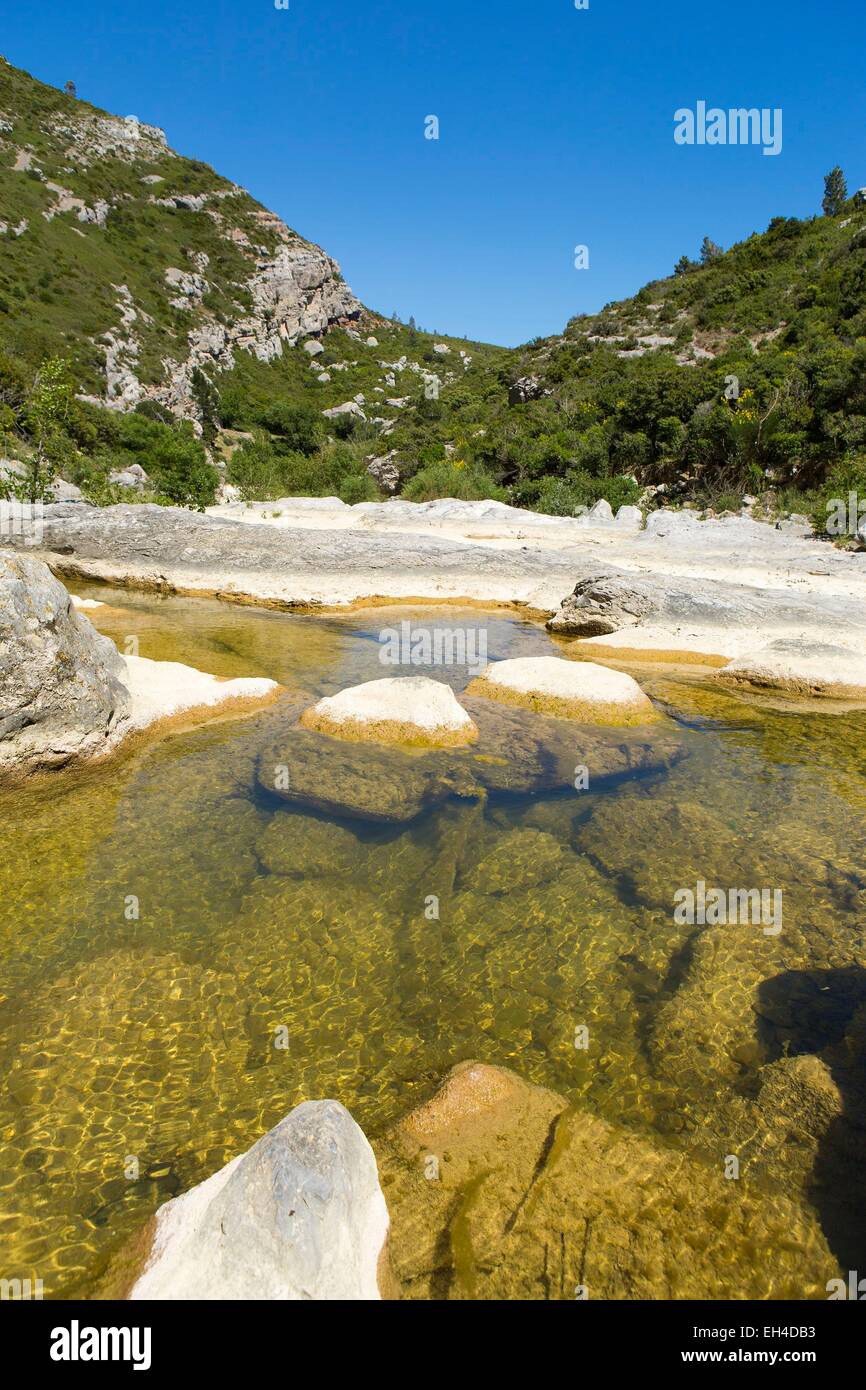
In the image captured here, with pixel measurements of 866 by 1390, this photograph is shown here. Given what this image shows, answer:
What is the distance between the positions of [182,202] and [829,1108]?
13074 cm

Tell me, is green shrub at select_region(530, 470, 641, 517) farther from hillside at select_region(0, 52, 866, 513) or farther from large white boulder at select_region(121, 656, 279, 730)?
large white boulder at select_region(121, 656, 279, 730)

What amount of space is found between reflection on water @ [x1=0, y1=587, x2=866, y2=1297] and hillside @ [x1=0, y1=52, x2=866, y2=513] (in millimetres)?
25707

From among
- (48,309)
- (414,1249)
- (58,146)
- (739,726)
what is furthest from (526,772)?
(58,146)

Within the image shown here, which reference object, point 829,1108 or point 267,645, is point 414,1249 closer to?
point 829,1108

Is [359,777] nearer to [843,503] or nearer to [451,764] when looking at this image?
[451,764]

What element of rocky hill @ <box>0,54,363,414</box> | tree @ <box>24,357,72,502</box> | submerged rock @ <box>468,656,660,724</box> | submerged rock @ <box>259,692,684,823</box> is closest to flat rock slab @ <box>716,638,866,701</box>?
submerged rock @ <box>468,656,660,724</box>

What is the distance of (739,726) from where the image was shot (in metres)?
→ 11.7

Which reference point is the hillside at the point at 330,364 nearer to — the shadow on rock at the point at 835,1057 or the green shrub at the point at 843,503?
the green shrub at the point at 843,503
